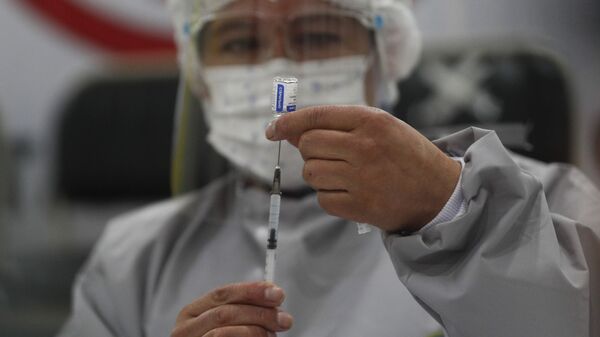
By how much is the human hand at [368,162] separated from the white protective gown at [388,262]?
32mm

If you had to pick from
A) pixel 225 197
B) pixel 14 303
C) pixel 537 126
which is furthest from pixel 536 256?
pixel 14 303

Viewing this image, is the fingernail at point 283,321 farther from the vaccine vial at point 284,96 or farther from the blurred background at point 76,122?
the blurred background at point 76,122

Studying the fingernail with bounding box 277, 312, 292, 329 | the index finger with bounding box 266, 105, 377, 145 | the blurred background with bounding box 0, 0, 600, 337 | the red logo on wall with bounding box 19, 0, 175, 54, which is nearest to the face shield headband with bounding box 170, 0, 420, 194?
the blurred background with bounding box 0, 0, 600, 337

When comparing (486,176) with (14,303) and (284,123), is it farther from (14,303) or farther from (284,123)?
(14,303)

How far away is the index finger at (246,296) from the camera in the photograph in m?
0.70

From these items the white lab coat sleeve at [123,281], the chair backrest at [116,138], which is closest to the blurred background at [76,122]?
the chair backrest at [116,138]

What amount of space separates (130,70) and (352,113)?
1.70 meters

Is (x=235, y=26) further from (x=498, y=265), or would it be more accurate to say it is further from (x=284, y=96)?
(x=498, y=265)

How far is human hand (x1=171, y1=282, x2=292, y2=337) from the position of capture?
70 cm

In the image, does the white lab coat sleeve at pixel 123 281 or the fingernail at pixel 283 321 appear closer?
the fingernail at pixel 283 321

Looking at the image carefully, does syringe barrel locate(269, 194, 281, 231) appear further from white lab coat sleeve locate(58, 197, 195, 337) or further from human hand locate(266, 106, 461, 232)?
white lab coat sleeve locate(58, 197, 195, 337)

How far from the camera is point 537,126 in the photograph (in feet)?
3.46

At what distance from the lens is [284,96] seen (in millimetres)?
690

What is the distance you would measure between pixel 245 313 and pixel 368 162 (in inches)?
7.9
